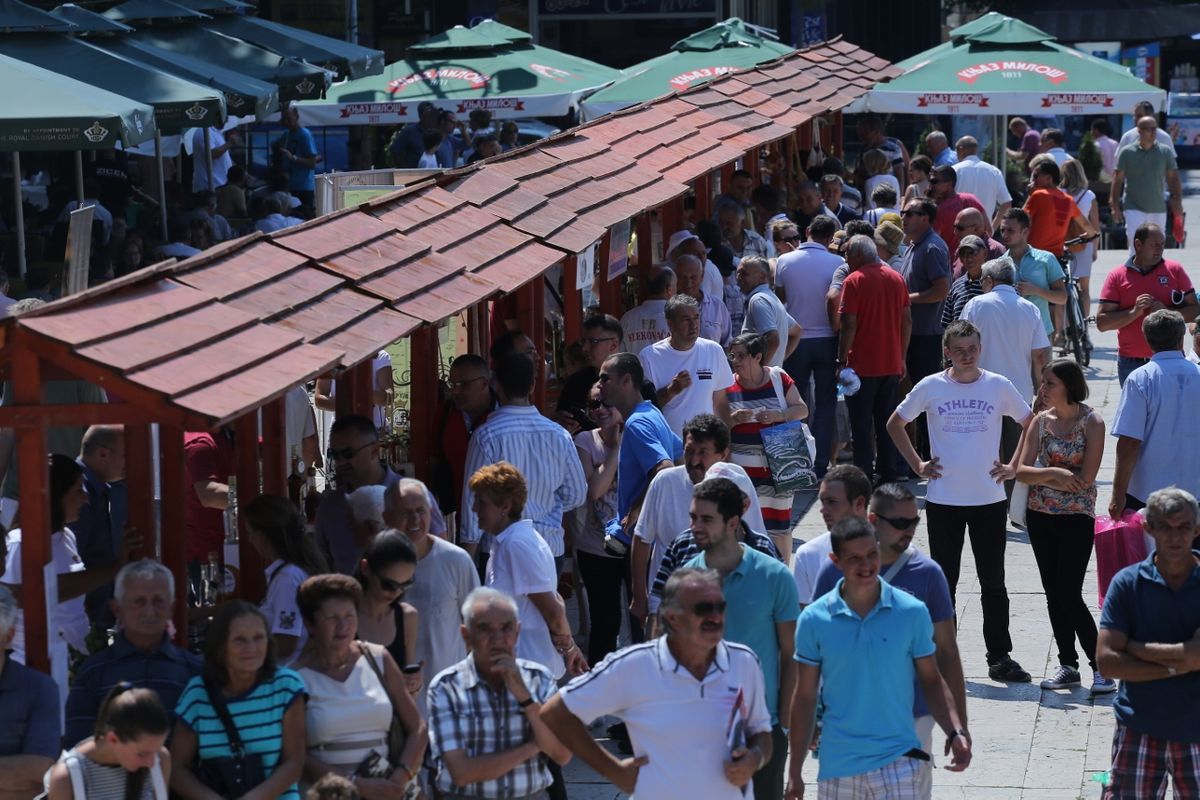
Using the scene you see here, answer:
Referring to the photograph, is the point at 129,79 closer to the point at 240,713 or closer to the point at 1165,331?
the point at 1165,331

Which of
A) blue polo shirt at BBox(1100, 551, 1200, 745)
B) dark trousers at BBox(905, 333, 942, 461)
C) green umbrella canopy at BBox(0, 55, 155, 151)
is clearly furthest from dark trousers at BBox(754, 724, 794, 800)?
green umbrella canopy at BBox(0, 55, 155, 151)

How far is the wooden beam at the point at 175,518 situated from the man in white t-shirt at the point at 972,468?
160 inches

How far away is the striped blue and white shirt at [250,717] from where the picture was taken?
5453 mm

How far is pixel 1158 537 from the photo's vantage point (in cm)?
659

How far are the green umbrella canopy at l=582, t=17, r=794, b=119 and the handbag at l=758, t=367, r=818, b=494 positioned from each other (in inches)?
410

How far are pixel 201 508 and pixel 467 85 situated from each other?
13.7m

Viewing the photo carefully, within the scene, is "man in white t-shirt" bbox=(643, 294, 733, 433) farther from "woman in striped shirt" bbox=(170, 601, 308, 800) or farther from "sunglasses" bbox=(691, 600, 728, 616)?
"woman in striped shirt" bbox=(170, 601, 308, 800)

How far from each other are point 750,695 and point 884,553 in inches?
51.1

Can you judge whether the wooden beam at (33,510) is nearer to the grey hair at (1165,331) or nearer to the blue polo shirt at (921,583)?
the blue polo shirt at (921,583)

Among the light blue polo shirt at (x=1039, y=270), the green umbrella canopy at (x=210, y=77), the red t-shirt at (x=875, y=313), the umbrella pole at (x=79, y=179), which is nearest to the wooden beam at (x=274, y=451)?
the red t-shirt at (x=875, y=313)

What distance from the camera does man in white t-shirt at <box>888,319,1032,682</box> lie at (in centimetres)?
916

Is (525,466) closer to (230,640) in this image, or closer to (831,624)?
(831,624)

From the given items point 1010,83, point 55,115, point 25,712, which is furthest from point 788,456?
point 1010,83

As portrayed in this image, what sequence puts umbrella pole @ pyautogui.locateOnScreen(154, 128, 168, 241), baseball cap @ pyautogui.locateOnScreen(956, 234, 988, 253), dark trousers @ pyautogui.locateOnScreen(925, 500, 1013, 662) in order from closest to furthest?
1. dark trousers @ pyautogui.locateOnScreen(925, 500, 1013, 662)
2. baseball cap @ pyautogui.locateOnScreen(956, 234, 988, 253)
3. umbrella pole @ pyautogui.locateOnScreen(154, 128, 168, 241)
